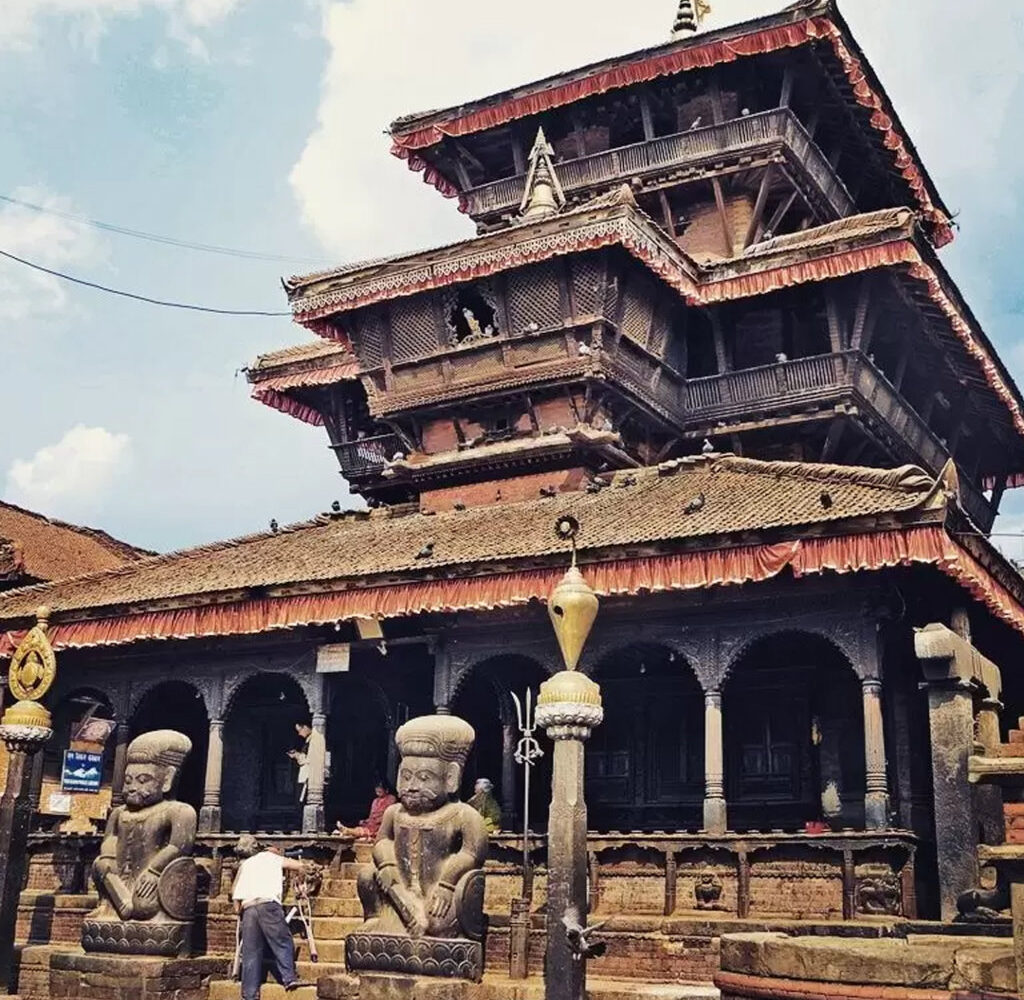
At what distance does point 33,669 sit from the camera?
54.0 ft

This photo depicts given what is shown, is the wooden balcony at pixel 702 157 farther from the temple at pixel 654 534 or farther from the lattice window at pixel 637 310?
the lattice window at pixel 637 310

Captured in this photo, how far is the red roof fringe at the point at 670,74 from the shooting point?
25.1m

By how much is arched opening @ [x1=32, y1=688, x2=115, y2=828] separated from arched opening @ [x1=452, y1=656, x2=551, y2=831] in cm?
636

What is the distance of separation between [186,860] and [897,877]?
322 inches

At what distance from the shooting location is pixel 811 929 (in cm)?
1339

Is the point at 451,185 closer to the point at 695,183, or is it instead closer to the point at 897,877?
the point at 695,183

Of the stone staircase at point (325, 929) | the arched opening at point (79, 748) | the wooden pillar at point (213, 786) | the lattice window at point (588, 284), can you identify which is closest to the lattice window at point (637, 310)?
the lattice window at point (588, 284)

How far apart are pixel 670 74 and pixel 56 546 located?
1890cm

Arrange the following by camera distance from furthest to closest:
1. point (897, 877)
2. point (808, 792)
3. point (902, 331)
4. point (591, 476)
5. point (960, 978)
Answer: point (902, 331)
point (591, 476)
point (808, 792)
point (897, 877)
point (960, 978)

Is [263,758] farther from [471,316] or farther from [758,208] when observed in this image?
[758,208]

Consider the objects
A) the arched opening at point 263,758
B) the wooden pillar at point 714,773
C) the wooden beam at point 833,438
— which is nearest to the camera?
the wooden pillar at point 714,773

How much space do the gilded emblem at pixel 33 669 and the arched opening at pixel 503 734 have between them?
607cm

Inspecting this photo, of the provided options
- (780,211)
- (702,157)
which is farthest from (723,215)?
(780,211)

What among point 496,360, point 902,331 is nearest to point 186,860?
point 496,360
